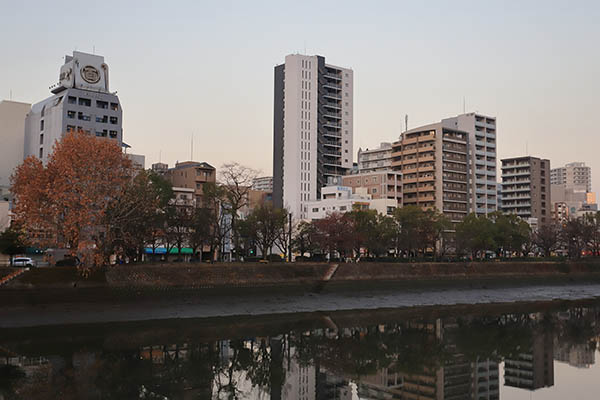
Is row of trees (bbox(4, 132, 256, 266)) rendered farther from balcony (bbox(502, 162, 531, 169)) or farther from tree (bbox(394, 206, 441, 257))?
balcony (bbox(502, 162, 531, 169))

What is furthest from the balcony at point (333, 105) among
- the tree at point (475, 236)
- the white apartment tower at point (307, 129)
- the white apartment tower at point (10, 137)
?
the white apartment tower at point (10, 137)

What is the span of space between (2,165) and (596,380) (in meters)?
95.9

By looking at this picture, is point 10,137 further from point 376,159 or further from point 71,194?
point 376,159

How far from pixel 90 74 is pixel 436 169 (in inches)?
2773

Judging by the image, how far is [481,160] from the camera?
12950 centimetres

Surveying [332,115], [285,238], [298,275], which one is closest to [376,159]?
[332,115]

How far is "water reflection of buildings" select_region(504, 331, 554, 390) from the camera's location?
2536cm

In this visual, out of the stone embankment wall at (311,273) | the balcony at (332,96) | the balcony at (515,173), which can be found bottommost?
the stone embankment wall at (311,273)

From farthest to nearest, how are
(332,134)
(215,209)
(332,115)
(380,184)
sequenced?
(332,134)
(332,115)
(380,184)
(215,209)

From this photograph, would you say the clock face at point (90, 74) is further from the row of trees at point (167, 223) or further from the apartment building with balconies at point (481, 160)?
the apartment building with balconies at point (481, 160)

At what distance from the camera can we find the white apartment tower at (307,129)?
395ft

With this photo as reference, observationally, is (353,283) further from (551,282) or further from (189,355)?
(551,282)

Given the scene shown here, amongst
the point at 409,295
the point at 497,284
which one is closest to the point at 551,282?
the point at 497,284

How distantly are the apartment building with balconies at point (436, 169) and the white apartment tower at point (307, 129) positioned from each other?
1493cm
